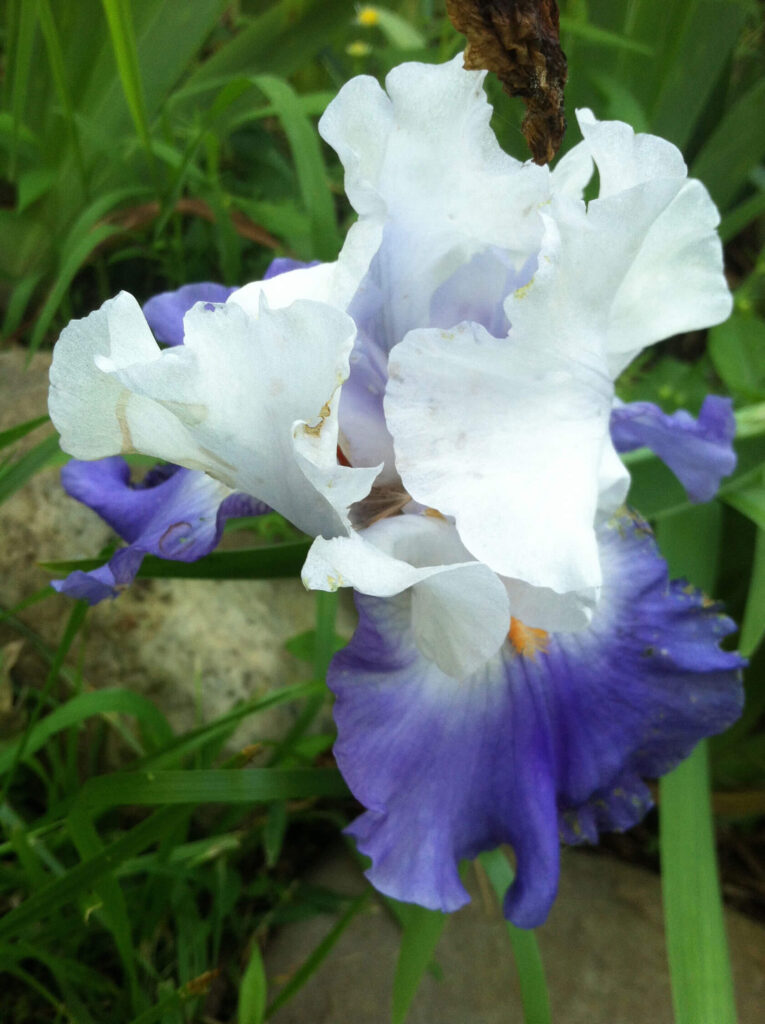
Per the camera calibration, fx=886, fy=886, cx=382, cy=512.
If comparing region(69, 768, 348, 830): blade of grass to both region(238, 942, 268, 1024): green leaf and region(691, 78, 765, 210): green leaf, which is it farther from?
region(691, 78, 765, 210): green leaf

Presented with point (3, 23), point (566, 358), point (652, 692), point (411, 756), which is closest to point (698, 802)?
point (652, 692)

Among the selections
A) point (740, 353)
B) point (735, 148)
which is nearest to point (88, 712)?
point (740, 353)

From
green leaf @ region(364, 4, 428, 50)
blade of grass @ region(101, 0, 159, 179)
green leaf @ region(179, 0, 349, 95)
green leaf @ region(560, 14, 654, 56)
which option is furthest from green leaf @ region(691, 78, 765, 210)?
blade of grass @ region(101, 0, 159, 179)

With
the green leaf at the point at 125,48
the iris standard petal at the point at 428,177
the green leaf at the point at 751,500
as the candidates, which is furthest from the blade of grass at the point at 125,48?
the green leaf at the point at 751,500

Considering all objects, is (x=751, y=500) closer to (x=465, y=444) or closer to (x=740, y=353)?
(x=740, y=353)

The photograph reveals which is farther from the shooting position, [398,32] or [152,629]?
[398,32]

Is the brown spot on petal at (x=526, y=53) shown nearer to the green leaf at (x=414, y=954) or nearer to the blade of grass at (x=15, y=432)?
the blade of grass at (x=15, y=432)
